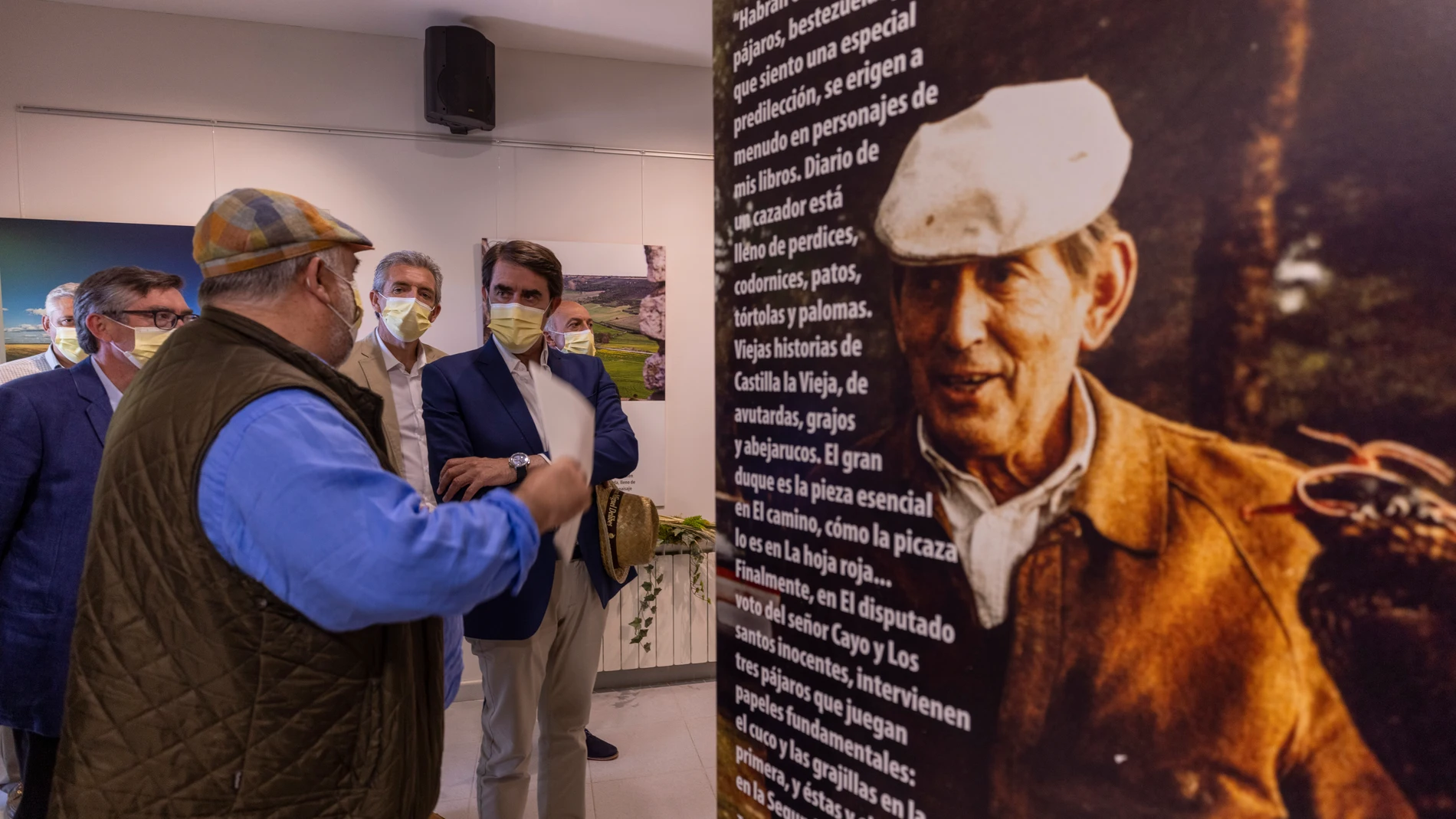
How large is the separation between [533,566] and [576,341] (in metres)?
1.73

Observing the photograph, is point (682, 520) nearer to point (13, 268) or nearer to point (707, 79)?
point (707, 79)

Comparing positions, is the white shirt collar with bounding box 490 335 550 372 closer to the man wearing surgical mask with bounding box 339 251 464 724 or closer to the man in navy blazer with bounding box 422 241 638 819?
the man in navy blazer with bounding box 422 241 638 819

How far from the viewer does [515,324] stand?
2303 mm

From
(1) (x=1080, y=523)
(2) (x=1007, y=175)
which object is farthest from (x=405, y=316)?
(1) (x=1080, y=523)

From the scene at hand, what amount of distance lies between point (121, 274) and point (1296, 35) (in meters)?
2.60

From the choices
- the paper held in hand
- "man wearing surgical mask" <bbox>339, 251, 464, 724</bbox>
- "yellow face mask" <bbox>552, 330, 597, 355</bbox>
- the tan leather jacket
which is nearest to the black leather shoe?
"man wearing surgical mask" <bbox>339, 251, 464, 724</bbox>

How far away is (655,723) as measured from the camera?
3.68 metres

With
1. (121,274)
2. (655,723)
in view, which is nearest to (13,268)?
(121,274)

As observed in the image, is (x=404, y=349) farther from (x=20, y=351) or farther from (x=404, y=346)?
(x=20, y=351)

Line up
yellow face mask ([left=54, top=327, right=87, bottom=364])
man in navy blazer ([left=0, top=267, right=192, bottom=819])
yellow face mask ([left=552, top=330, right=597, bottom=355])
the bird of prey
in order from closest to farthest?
the bird of prey, man in navy blazer ([left=0, top=267, right=192, bottom=819]), yellow face mask ([left=54, top=327, right=87, bottom=364]), yellow face mask ([left=552, top=330, right=597, bottom=355])

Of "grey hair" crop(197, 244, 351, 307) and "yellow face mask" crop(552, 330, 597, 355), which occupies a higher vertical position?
"yellow face mask" crop(552, 330, 597, 355)

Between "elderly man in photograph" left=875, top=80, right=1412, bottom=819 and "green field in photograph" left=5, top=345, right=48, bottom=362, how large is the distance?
13.7 feet

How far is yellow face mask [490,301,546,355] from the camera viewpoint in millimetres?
2301

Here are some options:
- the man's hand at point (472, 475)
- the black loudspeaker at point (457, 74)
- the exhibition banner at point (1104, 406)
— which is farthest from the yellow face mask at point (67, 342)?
the exhibition banner at point (1104, 406)
